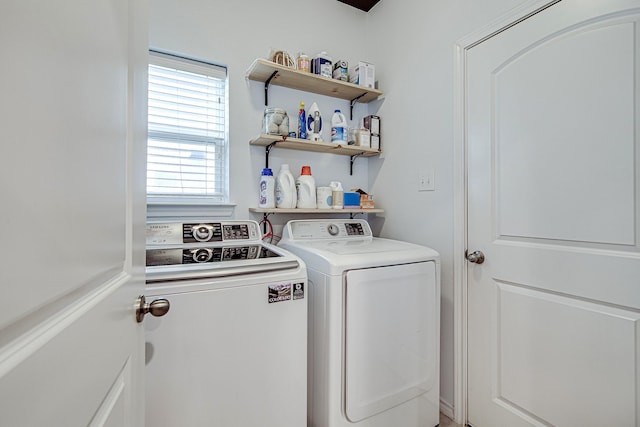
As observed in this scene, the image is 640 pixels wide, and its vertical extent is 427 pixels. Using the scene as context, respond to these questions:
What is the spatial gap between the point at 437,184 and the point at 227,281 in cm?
140

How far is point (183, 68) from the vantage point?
1.86m

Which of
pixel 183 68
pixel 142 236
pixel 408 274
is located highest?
pixel 183 68

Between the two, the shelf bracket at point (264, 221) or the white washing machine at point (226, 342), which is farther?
the shelf bracket at point (264, 221)

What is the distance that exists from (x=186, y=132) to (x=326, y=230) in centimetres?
113

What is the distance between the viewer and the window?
182 centimetres

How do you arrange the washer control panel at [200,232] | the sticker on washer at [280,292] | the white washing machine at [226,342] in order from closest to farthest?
1. the white washing machine at [226,342]
2. the sticker on washer at [280,292]
3. the washer control panel at [200,232]

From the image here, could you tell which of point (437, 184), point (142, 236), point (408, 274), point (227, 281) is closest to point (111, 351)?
point (142, 236)

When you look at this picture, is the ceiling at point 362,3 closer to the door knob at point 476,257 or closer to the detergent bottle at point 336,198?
the detergent bottle at point 336,198

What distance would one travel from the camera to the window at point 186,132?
1.82 m

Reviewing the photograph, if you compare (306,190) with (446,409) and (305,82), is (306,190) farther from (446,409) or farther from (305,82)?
(446,409)

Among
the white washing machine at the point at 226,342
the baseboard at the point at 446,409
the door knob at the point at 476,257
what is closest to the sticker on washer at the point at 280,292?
the white washing machine at the point at 226,342

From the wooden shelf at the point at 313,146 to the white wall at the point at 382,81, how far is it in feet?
0.25

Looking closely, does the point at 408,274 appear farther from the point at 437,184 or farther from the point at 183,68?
the point at 183,68

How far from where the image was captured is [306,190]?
203 cm
